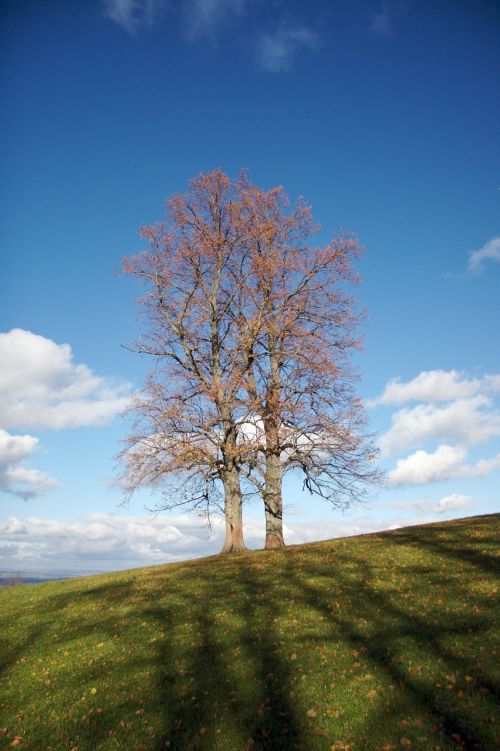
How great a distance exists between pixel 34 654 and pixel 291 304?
817 inches

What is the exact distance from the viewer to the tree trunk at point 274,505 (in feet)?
87.1

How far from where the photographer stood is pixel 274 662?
11.3 m

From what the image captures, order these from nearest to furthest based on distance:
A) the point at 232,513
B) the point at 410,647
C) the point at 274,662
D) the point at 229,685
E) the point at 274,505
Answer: the point at 229,685 → the point at 410,647 → the point at 274,662 → the point at 232,513 → the point at 274,505

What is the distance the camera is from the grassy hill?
29.1 ft

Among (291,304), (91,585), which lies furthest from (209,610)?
(291,304)

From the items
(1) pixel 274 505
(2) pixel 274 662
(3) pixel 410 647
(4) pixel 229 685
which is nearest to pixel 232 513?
(1) pixel 274 505

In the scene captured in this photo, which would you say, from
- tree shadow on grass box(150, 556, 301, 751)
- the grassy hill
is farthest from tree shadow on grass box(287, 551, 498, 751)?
tree shadow on grass box(150, 556, 301, 751)

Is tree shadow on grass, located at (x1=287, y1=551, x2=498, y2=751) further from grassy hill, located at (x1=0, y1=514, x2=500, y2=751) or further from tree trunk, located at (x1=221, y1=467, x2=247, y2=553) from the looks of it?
tree trunk, located at (x1=221, y1=467, x2=247, y2=553)

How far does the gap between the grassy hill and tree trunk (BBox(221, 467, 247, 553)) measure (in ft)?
22.1

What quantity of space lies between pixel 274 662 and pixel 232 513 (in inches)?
593

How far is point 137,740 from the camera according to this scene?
9.21 metres

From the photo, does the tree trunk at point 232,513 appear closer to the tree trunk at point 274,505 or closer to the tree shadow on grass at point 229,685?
the tree trunk at point 274,505

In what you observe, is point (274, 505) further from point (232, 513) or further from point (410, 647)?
point (410, 647)

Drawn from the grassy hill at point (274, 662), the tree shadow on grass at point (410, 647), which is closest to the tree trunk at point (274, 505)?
the grassy hill at point (274, 662)
